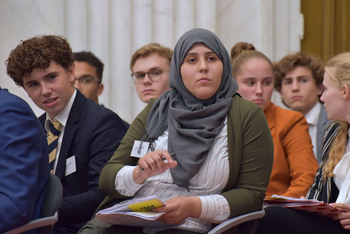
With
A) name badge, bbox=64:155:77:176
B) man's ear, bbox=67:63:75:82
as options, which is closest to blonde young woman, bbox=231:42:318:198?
man's ear, bbox=67:63:75:82

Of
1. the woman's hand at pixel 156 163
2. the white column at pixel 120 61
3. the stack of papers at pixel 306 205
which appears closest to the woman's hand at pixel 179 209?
the woman's hand at pixel 156 163

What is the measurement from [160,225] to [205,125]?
487 millimetres

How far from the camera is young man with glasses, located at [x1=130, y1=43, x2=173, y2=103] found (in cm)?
388

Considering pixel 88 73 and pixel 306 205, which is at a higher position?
pixel 88 73

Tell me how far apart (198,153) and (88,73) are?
2.21 meters

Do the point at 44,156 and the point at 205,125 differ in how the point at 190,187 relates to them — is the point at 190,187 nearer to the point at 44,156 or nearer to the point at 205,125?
the point at 205,125

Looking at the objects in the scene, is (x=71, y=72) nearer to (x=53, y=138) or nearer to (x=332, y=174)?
(x=53, y=138)

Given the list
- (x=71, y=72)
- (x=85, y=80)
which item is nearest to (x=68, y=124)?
(x=71, y=72)

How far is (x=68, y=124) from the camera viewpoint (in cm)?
301

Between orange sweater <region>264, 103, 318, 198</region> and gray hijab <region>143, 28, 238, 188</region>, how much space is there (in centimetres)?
93

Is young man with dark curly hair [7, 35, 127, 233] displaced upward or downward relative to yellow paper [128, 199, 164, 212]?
upward

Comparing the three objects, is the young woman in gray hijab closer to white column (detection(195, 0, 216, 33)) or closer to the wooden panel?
white column (detection(195, 0, 216, 33))

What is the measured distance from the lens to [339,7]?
523 cm

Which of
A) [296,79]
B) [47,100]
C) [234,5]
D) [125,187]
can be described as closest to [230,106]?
[125,187]
